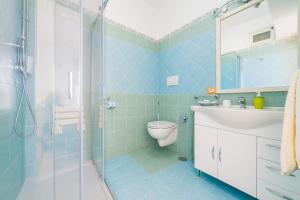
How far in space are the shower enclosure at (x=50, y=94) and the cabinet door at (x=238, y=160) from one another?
1.12 meters

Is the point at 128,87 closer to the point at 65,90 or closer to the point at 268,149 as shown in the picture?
the point at 65,90

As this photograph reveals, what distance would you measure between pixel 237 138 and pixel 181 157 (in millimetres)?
1017

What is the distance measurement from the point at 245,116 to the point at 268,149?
261 millimetres

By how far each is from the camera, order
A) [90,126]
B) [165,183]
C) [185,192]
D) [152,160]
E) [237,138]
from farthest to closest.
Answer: [152,160] → [90,126] → [165,183] → [185,192] → [237,138]


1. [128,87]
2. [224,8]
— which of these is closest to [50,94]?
[128,87]

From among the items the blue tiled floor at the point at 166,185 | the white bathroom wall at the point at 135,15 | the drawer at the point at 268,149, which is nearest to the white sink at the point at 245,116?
the drawer at the point at 268,149

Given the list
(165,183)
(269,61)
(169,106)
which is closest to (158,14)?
(169,106)

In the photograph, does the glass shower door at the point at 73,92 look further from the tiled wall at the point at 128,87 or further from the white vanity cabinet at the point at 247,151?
the white vanity cabinet at the point at 247,151

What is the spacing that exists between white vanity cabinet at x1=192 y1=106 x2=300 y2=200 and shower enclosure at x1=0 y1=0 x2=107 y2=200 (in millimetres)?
1094

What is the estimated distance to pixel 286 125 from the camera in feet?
2.35

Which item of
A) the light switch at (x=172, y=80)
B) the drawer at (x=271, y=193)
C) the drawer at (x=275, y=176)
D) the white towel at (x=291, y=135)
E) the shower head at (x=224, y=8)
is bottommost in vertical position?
the drawer at (x=271, y=193)

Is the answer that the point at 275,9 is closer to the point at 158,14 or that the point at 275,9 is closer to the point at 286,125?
the point at 286,125

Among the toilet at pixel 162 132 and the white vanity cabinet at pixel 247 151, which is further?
the toilet at pixel 162 132

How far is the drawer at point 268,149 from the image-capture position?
3.09 ft
